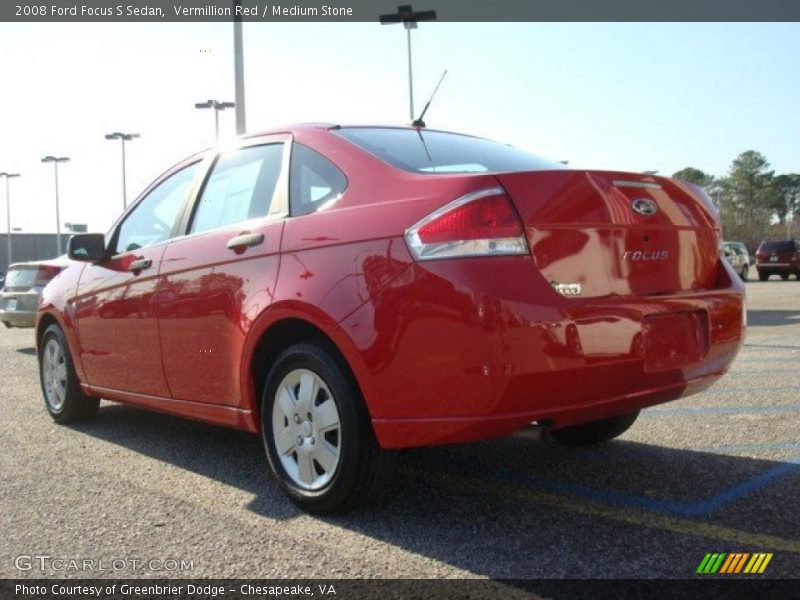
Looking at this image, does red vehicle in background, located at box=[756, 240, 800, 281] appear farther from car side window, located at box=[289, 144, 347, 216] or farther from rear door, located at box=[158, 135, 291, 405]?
car side window, located at box=[289, 144, 347, 216]

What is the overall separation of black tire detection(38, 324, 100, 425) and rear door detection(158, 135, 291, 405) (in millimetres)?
1487

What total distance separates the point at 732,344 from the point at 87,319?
3658mm

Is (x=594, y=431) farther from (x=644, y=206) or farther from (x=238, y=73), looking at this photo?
(x=238, y=73)

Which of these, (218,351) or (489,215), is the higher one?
(489,215)

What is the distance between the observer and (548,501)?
11.4 ft

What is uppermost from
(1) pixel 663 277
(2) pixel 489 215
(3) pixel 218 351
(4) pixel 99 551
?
(2) pixel 489 215

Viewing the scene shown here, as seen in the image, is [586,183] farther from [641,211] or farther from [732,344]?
[732,344]

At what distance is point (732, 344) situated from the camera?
3484 millimetres

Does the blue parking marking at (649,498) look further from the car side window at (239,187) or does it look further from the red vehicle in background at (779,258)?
the red vehicle in background at (779,258)

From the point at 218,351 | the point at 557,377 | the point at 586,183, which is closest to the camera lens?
the point at 557,377

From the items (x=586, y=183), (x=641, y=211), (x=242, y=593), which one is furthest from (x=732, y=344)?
(x=242, y=593)

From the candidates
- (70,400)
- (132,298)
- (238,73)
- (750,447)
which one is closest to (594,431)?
(750,447)

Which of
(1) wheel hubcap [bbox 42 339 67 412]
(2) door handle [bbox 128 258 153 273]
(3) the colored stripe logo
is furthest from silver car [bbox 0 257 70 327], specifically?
(3) the colored stripe logo

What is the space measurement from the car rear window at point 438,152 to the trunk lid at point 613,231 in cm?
25
